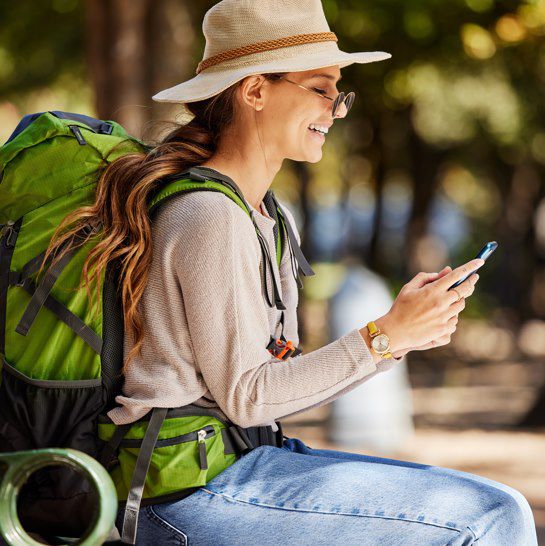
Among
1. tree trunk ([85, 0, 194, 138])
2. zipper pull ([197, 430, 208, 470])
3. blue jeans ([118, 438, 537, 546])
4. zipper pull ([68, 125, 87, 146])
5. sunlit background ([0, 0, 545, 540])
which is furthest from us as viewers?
sunlit background ([0, 0, 545, 540])

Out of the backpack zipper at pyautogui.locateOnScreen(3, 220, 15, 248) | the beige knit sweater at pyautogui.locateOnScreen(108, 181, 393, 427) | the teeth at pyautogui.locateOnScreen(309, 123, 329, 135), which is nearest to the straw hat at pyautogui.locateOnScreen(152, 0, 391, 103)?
the teeth at pyautogui.locateOnScreen(309, 123, 329, 135)

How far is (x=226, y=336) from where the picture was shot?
7.95ft

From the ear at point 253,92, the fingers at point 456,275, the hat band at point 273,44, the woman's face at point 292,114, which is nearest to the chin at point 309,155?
the woman's face at point 292,114

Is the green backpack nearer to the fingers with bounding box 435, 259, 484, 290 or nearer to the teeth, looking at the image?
the teeth

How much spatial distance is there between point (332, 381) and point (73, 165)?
849 mm

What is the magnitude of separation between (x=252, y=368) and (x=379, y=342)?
0.32 metres

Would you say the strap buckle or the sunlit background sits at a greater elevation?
the strap buckle

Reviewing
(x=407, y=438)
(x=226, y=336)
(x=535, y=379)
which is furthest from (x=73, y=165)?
(x=535, y=379)

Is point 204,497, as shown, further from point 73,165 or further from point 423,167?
point 423,167

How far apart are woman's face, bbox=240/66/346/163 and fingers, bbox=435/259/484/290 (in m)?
0.50

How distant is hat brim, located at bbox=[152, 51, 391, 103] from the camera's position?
272 cm

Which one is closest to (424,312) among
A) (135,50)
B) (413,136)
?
(135,50)

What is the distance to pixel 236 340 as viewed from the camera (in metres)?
2.42

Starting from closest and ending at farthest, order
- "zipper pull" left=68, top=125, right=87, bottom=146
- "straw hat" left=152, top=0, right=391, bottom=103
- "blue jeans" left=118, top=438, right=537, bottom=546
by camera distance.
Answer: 1. "blue jeans" left=118, top=438, right=537, bottom=546
2. "zipper pull" left=68, top=125, right=87, bottom=146
3. "straw hat" left=152, top=0, right=391, bottom=103
